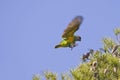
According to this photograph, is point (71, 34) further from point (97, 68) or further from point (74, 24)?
point (97, 68)

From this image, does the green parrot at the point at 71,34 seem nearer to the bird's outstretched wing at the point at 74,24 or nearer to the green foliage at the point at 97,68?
the bird's outstretched wing at the point at 74,24

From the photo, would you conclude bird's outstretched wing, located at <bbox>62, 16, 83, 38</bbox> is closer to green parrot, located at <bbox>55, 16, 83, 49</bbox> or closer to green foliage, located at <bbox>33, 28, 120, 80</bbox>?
green parrot, located at <bbox>55, 16, 83, 49</bbox>

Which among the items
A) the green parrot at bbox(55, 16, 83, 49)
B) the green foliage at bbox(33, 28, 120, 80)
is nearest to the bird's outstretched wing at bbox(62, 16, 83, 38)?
the green parrot at bbox(55, 16, 83, 49)

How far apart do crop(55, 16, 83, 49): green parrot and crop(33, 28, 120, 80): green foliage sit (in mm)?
1183

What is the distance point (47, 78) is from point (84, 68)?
2.33ft

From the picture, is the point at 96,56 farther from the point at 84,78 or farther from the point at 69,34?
the point at 69,34

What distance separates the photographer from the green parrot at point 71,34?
3713 millimetres

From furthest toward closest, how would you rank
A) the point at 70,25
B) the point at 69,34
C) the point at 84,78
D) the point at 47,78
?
1. the point at 47,78
2. the point at 84,78
3. the point at 69,34
4. the point at 70,25

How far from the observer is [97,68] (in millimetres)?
5680

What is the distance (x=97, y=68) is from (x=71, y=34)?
168 centimetres

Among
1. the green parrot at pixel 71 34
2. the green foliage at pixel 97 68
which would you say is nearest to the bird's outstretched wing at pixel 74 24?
the green parrot at pixel 71 34

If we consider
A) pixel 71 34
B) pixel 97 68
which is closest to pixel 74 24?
pixel 71 34

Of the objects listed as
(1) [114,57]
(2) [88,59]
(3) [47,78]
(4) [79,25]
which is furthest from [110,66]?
(4) [79,25]

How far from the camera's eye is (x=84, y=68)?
5691 millimetres
